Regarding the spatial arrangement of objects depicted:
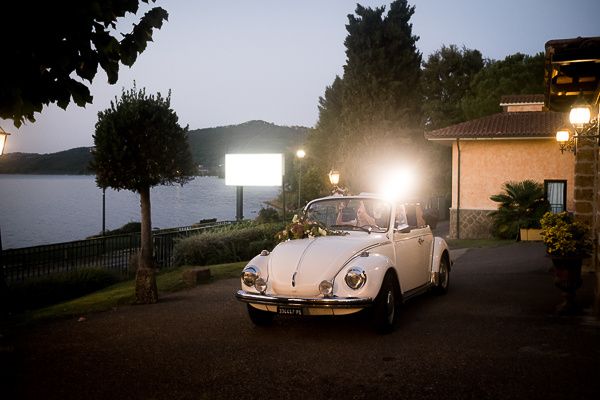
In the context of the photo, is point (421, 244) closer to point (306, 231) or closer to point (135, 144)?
point (306, 231)

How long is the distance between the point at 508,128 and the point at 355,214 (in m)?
17.5

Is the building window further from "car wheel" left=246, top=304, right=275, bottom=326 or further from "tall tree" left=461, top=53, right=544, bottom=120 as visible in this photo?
"tall tree" left=461, top=53, right=544, bottom=120

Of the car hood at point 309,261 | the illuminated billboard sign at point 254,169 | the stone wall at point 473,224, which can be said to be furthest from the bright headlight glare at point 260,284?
the illuminated billboard sign at point 254,169

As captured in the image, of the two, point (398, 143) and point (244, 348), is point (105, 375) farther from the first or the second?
point (398, 143)

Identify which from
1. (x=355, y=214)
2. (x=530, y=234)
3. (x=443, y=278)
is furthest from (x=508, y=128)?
(x=355, y=214)

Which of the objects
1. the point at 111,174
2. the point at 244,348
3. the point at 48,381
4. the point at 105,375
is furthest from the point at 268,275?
the point at 111,174

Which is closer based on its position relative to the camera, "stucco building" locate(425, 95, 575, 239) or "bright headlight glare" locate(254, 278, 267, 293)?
"bright headlight glare" locate(254, 278, 267, 293)

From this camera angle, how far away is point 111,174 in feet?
51.8

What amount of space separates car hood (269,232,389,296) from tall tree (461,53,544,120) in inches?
1705

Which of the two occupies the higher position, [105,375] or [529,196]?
[529,196]

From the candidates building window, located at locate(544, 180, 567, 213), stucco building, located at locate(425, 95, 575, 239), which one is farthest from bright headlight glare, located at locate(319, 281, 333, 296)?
building window, located at locate(544, 180, 567, 213)

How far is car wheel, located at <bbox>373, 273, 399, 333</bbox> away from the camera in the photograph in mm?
6973

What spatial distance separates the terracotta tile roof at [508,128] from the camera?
897 inches

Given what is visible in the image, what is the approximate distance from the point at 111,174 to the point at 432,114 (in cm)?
4097
